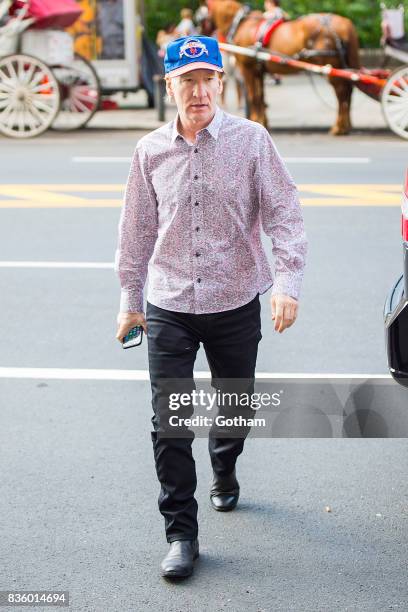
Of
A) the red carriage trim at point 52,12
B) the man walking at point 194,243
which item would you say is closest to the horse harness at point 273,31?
the red carriage trim at point 52,12

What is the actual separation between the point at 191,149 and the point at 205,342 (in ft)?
2.19

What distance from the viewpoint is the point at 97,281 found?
25.5 feet

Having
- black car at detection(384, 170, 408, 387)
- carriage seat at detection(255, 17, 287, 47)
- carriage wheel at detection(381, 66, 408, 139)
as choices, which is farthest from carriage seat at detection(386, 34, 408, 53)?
black car at detection(384, 170, 408, 387)

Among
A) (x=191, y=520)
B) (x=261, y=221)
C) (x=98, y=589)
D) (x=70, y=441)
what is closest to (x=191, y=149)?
(x=261, y=221)

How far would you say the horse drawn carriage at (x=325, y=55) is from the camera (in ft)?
49.5

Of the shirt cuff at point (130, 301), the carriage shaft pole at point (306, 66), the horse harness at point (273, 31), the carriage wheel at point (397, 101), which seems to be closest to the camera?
the shirt cuff at point (130, 301)

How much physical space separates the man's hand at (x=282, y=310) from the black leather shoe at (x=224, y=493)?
0.77 meters

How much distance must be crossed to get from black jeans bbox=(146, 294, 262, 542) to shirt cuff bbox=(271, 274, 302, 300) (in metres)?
0.16

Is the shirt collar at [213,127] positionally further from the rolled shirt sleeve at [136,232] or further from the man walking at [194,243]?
the rolled shirt sleeve at [136,232]

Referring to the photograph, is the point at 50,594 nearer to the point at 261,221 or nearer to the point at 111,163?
the point at 261,221

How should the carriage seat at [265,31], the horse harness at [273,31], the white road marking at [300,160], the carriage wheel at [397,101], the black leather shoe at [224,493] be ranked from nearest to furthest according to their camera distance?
the black leather shoe at [224,493] < the white road marking at [300,160] < the carriage wheel at [397,101] < the horse harness at [273,31] < the carriage seat at [265,31]

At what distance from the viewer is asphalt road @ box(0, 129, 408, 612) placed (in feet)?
12.1

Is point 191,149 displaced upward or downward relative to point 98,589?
upward

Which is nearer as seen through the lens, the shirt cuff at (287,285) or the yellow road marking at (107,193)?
the shirt cuff at (287,285)
